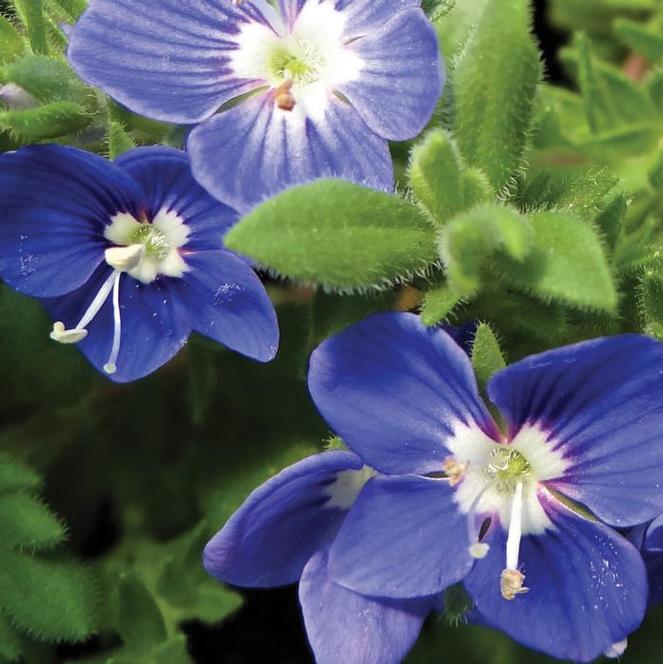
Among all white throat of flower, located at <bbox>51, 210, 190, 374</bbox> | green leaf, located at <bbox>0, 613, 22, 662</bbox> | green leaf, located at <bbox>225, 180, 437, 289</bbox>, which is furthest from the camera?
green leaf, located at <bbox>0, 613, 22, 662</bbox>

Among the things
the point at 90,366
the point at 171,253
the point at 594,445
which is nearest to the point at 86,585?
the point at 90,366

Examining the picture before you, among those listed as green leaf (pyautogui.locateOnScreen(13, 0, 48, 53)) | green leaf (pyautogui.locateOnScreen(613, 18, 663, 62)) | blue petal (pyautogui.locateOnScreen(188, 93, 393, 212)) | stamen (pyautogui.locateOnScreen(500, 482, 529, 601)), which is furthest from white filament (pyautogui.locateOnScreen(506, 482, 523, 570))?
green leaf (pyautogui.locateOnScreen(613, 18, 663, 62))

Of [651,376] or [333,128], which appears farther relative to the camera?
[333,128]

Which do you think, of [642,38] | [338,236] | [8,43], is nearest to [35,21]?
[8,43]

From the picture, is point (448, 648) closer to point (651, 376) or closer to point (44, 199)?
point (651, 376)

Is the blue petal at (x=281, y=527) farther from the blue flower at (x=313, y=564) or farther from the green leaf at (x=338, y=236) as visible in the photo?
the green leaf at (x=338, y=236)

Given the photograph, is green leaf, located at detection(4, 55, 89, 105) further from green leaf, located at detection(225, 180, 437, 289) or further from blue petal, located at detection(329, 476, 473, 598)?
blue petal, located at detection(329, 476, 473, 598)
